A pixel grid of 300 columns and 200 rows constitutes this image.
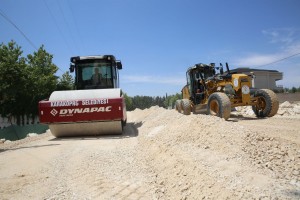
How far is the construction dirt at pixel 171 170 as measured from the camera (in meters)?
3.86

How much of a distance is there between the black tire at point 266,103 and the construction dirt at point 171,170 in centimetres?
464

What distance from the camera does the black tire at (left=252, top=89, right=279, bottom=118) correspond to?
37.9 feet

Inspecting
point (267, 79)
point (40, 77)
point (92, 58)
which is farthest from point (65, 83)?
point (267, 79)

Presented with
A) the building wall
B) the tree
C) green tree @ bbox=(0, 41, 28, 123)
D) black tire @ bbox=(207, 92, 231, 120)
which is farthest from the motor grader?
the building wall

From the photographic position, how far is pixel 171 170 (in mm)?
4961

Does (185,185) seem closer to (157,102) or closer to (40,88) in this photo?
(40,88)

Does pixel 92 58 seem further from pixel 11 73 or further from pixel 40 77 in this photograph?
pixel 40 77

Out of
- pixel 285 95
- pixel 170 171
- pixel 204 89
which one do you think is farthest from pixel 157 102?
pixel 170 171

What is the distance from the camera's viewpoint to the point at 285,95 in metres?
36.0

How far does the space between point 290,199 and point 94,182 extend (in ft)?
9.44

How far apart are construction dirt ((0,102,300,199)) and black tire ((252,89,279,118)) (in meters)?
4.64

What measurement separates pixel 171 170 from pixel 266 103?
823cm

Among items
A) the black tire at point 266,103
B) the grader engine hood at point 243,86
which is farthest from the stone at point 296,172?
the black tire at point 266,103

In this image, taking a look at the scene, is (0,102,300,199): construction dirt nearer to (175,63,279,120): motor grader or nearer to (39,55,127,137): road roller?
(39,55,127,137): road roller
